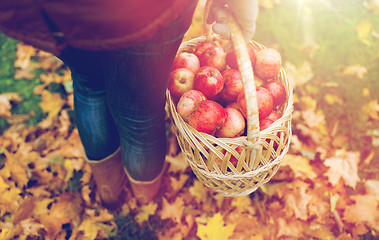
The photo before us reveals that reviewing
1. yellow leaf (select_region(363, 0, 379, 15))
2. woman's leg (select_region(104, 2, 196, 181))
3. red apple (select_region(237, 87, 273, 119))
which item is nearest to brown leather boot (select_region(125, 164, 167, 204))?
woman's leg (select_region(104, 2, 196, 181))

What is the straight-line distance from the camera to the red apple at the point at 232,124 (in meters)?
1.16

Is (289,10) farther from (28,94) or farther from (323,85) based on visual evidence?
(28,94)

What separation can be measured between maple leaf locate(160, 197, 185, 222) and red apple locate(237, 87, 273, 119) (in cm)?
67

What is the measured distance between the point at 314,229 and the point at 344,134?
73 centimetres

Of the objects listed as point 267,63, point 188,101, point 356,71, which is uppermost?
point 267,63

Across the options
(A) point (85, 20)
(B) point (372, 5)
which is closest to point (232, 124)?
(A) point (85, 20)

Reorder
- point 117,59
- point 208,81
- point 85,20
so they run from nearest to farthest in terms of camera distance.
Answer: point 85,20, point 117,59, point 208,81

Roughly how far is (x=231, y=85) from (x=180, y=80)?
10.2 inches

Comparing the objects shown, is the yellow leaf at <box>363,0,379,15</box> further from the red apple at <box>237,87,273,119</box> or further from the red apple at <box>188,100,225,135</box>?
the red apple at <box>188,100,225,135</box>

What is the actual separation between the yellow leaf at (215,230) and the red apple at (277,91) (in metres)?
0.69

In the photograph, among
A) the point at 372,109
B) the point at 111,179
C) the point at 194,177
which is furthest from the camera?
the point at 372,109

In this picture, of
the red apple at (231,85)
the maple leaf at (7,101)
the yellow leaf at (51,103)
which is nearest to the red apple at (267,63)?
the red apple at (231,85)

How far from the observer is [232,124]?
115 cm

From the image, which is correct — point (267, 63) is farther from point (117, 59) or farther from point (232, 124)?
point (117, 59)
